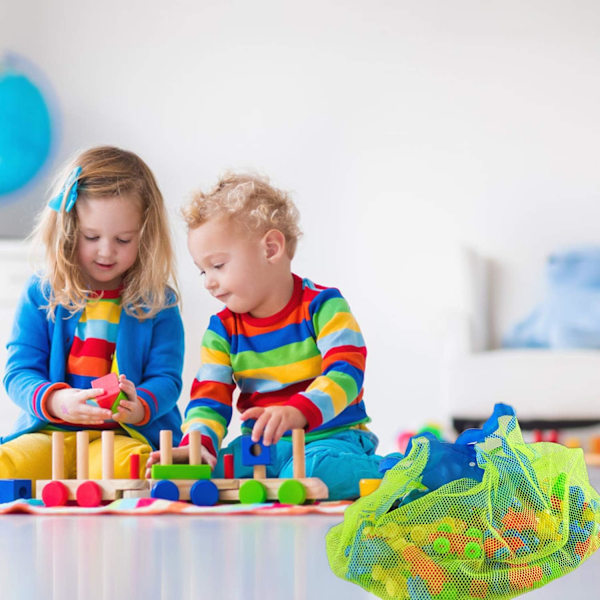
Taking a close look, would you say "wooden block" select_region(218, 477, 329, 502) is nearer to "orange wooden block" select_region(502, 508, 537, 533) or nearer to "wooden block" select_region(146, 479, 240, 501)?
"wooden block" select_region(146, 479, 240, 501)

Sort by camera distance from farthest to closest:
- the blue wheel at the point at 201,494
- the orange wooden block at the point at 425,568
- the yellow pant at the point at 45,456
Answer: the yellow pant at the point at 45,456 → the blue wheel at the point at 201,494 → the orange wooden block at the point at 425,568

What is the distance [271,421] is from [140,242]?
0.43 meters

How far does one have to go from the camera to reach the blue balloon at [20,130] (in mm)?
3080

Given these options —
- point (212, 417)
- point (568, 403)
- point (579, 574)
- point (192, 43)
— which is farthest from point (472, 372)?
point (579, 574)

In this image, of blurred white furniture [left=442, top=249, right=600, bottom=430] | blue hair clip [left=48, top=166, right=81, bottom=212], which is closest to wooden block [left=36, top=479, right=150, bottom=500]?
blue hair clip [left=48, top=166, right=81, bottom=212]

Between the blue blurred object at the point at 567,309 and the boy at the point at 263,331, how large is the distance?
5.39 feet

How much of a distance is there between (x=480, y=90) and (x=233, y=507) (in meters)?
2.57

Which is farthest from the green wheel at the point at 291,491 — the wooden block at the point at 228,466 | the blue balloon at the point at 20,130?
the blue balloon at the point at 20,130

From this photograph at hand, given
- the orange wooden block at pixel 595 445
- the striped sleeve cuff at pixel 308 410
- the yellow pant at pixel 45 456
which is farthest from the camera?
the orange wooden block at pixel 595 445

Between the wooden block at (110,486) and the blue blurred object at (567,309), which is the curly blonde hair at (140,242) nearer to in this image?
the wooden block at (110,486)

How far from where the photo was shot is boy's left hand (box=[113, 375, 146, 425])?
1306mm

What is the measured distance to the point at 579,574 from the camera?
59 centimetres

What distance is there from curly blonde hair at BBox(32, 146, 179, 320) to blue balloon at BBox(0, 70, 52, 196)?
5.54 feet

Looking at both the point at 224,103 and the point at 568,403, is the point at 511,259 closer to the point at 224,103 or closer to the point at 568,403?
the point at 568,403
